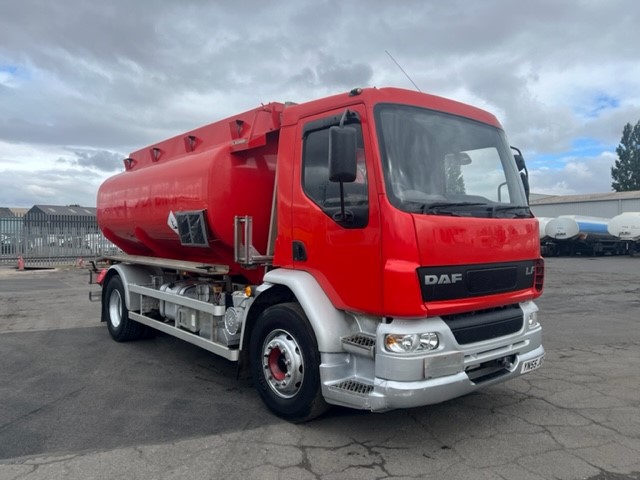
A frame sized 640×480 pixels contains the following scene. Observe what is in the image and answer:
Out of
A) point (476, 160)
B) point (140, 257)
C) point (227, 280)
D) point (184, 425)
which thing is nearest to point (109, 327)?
point (140, 257)

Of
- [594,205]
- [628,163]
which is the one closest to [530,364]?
[594,205]

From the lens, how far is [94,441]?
4.32 m

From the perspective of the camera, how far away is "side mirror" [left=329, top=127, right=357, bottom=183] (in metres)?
3.85

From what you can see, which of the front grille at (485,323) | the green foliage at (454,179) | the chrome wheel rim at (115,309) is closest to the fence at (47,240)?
the chrome wheel rim at (115,309)

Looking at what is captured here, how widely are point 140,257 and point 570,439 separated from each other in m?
6.44

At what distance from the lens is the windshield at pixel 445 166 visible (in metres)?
4.07

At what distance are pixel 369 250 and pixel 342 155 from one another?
77cm

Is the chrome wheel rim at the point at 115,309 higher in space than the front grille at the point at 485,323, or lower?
lower

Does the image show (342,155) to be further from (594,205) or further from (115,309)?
(594,205)

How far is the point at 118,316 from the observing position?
330 inches

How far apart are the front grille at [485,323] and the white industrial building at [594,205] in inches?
1845

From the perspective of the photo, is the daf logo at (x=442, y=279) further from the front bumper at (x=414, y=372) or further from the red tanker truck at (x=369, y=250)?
the front bumper at (x=414, y=372)

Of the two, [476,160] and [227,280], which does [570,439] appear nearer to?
[476,160]

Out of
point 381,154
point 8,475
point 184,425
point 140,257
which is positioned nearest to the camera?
point 8,475
